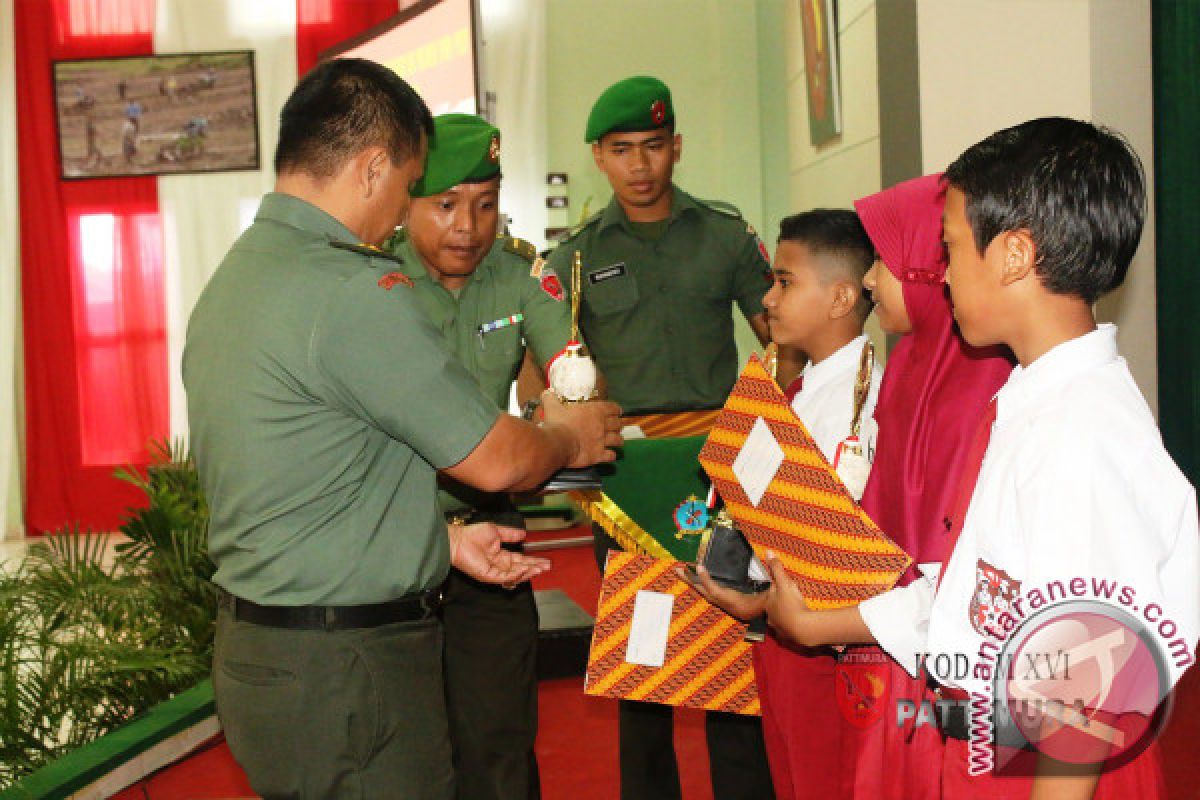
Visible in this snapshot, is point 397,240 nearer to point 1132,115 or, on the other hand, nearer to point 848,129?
point 1132,115

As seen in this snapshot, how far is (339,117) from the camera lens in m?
1.64

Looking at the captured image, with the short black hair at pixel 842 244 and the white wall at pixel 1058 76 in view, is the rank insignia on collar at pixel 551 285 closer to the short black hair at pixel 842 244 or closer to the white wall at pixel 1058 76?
the short black hair at pixel 842 244

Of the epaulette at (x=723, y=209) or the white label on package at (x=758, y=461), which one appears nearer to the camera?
the white label on package at (x=758, y=461)

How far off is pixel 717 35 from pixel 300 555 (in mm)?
6733

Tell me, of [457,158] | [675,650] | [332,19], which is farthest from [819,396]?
[332,19]

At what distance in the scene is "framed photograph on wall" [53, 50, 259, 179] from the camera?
780cm

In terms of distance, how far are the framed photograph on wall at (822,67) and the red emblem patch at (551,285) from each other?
317 cm

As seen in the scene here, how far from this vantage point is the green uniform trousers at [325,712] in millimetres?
1581

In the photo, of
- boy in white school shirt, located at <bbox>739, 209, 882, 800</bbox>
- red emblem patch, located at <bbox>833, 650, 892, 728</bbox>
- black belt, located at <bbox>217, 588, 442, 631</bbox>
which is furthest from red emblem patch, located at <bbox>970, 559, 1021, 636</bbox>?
black belt, located at <bbox>217, 588, 442, 631</bbox>

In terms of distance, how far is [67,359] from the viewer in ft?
26.4

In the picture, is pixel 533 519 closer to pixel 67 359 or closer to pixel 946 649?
pixel 67 359

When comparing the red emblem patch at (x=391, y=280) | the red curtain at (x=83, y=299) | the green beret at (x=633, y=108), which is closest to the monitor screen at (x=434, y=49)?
the green beret at (x=633, y=108)

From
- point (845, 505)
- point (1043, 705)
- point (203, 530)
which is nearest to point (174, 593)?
point (203, 530)

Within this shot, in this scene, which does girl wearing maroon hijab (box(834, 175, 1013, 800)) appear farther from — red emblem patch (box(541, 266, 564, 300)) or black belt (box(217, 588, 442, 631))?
red emblem patch (box(541, 266, 564, 300))
